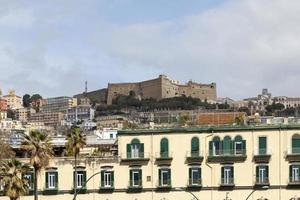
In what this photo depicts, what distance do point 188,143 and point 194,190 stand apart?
16.6 feet

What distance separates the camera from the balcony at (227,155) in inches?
3649

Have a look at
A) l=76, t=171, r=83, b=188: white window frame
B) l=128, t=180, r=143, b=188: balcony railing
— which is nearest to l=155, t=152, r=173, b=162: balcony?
l=128, t=180, r=143, b=188: balcony railing

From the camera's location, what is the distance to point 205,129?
9481cm

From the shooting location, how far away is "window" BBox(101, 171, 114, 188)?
95375 millimetres

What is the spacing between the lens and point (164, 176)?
94.1 m

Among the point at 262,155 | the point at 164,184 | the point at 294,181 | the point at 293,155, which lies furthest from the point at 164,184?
the point at 293,155

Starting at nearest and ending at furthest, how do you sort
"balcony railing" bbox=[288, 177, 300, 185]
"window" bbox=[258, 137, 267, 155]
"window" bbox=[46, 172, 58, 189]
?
"balcony railing" bbox=[288, 177, 300, 185] < "window" bbox=[258, 137, 267, 155] < "window" bbox=[46, 172, 58, 189]

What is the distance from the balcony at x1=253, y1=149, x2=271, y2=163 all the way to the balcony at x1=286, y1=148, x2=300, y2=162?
1.88 metres

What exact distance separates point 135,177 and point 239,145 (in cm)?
1113

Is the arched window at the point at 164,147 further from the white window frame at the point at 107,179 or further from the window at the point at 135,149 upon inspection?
the white window frame at the point at 107,179

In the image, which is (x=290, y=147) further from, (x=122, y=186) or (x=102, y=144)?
(x=102, y=144)

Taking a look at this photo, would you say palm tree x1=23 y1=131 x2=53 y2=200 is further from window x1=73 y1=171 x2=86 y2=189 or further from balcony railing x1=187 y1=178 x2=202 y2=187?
balcony railing x1=187 y1=178 x2=202 y2=187

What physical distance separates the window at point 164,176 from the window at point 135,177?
2.09 metres

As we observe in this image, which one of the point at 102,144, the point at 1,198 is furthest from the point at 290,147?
the point at 102,144
